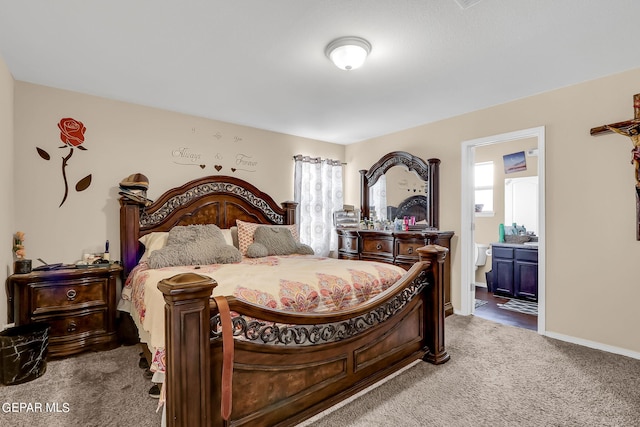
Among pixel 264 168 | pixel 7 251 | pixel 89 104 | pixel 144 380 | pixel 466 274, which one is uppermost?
pixel 89 104

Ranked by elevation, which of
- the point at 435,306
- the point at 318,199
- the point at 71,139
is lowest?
the point at 435,306

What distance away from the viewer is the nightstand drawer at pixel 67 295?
2607 millimetres

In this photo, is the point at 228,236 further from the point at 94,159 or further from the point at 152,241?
the point at 94,159

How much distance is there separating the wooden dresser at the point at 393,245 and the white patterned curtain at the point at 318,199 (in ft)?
0.98

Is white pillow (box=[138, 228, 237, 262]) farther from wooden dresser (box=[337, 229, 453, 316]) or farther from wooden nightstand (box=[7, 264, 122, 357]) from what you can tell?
wooden dresser (box=[337, 229, 453, 316])

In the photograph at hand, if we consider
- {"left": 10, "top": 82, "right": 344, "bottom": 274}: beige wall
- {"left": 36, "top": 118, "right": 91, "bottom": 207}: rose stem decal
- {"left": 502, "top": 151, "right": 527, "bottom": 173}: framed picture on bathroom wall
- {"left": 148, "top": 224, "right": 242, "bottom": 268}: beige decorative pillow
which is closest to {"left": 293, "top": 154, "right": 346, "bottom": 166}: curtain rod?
{"left": 10, "top": 82, "right": 344, "bottom": 274}: beige wall

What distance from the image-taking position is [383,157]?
4.60m

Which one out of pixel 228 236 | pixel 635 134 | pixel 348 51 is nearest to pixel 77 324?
pixel 228 236

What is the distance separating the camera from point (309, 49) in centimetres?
232

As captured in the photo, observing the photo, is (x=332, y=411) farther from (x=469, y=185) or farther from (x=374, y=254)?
(x=469, y=185)

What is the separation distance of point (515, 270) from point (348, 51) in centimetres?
405

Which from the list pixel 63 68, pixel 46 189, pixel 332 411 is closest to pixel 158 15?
pixel 63 68

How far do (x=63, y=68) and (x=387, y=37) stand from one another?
2.65m

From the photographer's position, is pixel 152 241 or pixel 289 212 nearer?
pixel 152 241
